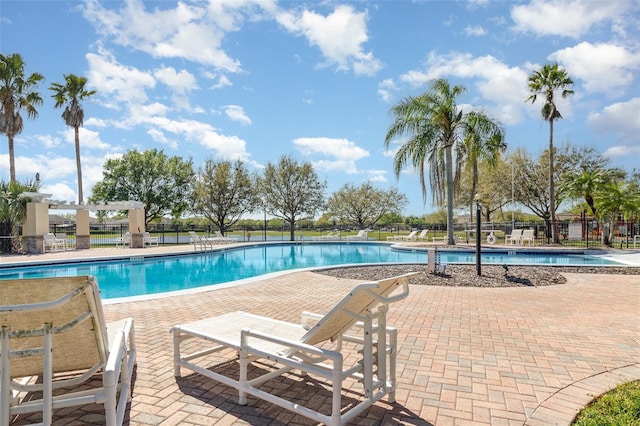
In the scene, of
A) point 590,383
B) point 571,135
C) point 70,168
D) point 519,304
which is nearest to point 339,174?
point 571,135

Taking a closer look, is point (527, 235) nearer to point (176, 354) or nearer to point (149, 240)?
point (149, 240)

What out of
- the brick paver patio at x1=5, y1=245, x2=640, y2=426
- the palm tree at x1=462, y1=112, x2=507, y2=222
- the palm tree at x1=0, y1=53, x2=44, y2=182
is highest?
the palm tree at x1=0, y1=53, x2=44, y2=182

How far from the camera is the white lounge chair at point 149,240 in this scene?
19.7 m

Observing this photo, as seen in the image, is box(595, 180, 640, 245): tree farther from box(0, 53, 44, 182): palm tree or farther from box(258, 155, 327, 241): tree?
box(0, 53, 44, 182): palm tree

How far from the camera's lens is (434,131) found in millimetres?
16781

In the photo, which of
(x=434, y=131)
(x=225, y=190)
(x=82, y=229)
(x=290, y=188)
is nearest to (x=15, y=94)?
(x=82, y=229)

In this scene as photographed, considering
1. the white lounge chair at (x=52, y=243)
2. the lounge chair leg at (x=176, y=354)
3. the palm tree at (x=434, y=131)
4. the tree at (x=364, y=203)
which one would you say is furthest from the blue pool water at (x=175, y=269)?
the tree at (x=364, y=203)

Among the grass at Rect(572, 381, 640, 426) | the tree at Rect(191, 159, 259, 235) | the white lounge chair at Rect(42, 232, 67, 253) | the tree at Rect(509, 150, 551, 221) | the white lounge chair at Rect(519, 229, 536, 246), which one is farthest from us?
the tree at Rect(191, 159, 259, 235)

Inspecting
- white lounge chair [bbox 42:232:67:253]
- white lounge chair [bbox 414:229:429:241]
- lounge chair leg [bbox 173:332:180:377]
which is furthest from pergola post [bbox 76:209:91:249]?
lounge chair leg [bbox 173:332:180:377]

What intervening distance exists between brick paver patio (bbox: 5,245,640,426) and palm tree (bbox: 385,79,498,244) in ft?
34.1

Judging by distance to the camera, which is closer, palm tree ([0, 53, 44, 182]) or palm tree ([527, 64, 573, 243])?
palm tree ([0, 53, 44, 182])

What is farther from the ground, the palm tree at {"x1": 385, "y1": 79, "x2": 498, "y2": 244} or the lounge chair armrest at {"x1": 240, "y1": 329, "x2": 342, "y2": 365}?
the palm tree at {"x1": 385, "y1": 79, "x2": 498, "y2": 244}

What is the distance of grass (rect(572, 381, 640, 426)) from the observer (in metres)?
2.28

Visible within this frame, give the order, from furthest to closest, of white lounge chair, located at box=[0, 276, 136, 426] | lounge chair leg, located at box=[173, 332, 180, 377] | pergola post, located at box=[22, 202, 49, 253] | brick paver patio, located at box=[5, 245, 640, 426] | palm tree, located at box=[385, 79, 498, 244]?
palm tree, located at box=[385, 79, 498, 244] < pergola post, located at box=[22, 202, 49, 253] < lounge chair leg, located at box=[173, 332, 180, 377] < brick paver patio, located at box=[5, 245, 640, 426] < white lounge chair, located at box=[0, 276, 136, 426]
